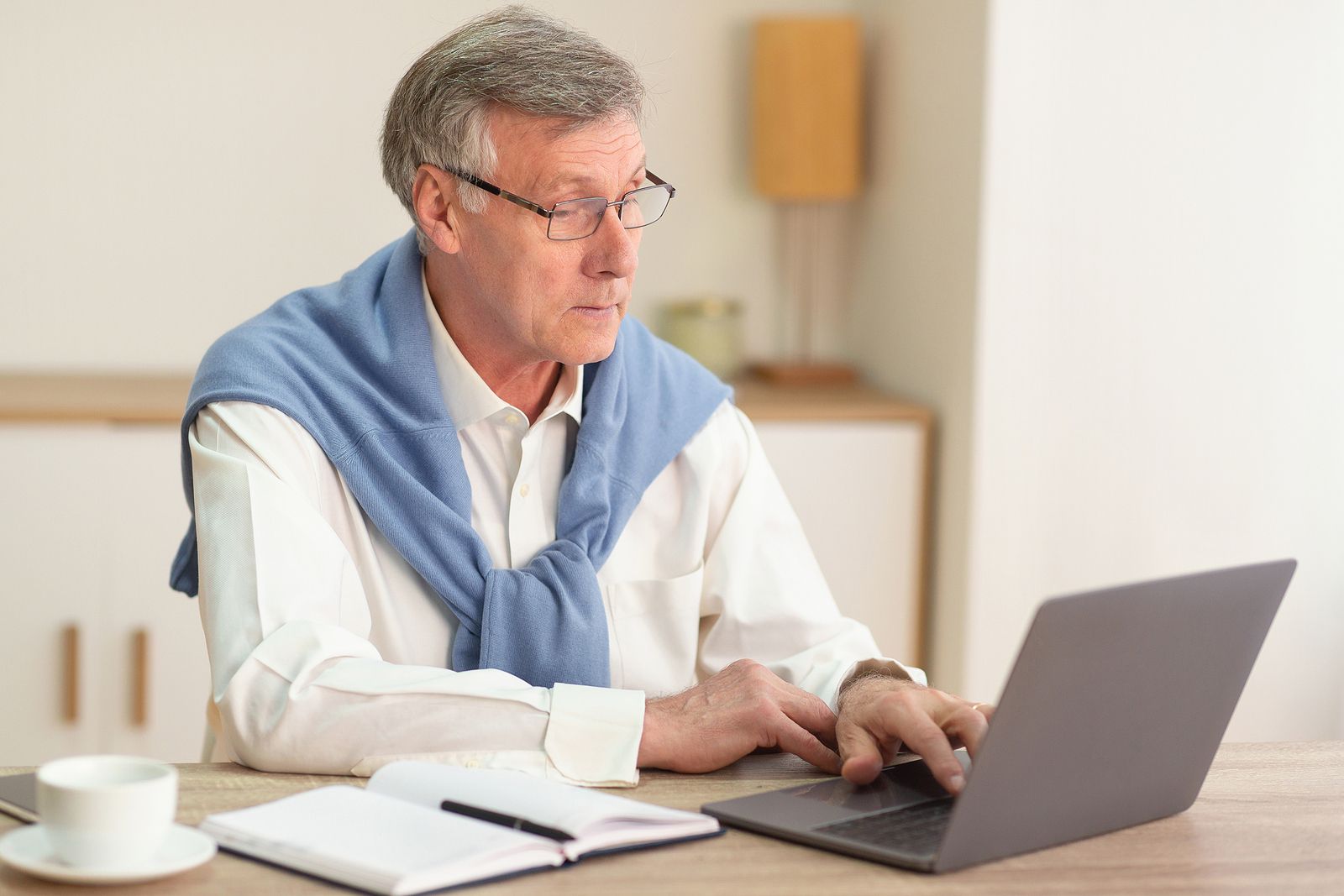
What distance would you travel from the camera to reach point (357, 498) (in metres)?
1.64

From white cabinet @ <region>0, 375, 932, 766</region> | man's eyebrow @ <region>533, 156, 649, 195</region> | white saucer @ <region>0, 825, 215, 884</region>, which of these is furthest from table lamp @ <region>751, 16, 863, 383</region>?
white saucer @ <region>0, 825, 215, 884</region>

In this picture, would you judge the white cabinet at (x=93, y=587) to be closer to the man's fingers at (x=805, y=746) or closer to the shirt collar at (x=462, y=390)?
the shirt collar at (x=462, y=390)

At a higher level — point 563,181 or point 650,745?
point 563,181

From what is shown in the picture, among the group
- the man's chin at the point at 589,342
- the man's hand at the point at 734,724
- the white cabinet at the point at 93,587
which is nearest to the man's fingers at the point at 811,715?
the man's hand at the point at 734,724

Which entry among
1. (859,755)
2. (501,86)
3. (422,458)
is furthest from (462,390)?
(859,755)

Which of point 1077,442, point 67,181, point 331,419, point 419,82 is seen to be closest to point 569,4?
point 67,181

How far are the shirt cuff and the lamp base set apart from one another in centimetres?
213

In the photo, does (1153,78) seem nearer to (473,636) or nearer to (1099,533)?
(1099,533)

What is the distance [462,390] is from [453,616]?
0.85 feet

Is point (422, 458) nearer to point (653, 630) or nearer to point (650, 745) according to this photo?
point (653, 630)

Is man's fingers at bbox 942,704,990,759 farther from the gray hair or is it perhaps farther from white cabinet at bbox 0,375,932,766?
white cabinet at bbox 0,375,932,766

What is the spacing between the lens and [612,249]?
1681 mm

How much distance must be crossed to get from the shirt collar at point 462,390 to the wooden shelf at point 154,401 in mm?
1171

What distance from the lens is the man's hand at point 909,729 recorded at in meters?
1.24
